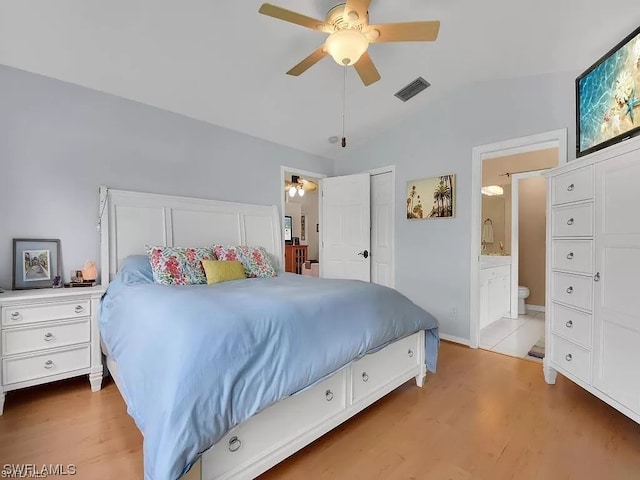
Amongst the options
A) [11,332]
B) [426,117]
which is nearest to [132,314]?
[11,332]

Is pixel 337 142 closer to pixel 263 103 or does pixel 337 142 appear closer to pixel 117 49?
pixel 263 103

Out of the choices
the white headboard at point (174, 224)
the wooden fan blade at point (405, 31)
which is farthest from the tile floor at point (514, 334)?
the wooden fan blade at point (405, 31)

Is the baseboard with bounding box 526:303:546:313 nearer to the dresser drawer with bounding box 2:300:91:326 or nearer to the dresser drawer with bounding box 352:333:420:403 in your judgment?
the dresser drawer with bounding box 352:333:420:403

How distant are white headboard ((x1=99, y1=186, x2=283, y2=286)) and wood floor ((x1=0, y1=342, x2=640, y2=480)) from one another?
1040mm

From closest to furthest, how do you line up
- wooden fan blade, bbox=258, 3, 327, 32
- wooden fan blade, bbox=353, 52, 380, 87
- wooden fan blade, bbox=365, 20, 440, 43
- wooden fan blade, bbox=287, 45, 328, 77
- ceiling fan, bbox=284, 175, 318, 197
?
wooden fan blade, bbox=258, 3, 327, 32 → wooden fan blade, bbox=365, 20, 440, 43 → wooden fan blade, bbox=287, 45, 328, 77 → wooden fan blade, bbox=353, 52, 380, 87 → ceiling fan, bbox=284, 175, 318, 197

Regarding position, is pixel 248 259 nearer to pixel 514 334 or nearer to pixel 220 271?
pixel 220 271

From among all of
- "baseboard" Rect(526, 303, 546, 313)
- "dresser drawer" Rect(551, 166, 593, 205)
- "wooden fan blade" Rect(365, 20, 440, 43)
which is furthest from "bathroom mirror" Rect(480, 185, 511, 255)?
"wooden fan blade" Rect(365, 20, 440, 43)

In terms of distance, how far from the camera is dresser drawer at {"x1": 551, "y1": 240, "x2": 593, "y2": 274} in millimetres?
2113

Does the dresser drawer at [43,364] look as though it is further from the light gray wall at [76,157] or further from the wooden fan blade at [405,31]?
the wooden fan blade at [405,31]

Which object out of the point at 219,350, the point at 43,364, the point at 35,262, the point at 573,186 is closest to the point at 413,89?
the point at 573,186

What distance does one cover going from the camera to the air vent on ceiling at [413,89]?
3.25 metres

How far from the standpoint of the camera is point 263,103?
130 inches

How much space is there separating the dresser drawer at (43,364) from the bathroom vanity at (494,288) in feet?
12.9

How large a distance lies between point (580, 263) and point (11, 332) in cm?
396
